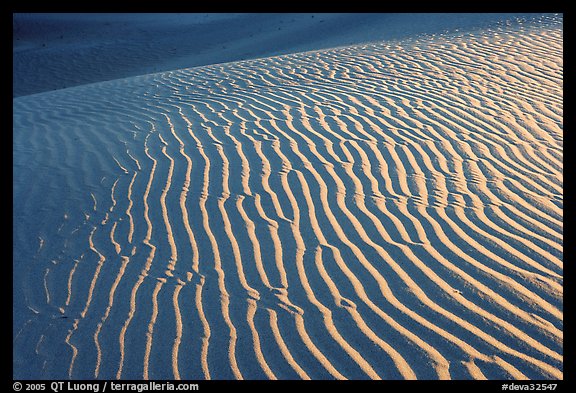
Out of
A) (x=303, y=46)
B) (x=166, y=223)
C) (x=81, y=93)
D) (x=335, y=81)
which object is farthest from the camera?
(x=303, y=46)

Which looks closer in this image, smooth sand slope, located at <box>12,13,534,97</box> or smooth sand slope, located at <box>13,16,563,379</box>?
smooth sand slope, located at <box>13,16,563,379</box>

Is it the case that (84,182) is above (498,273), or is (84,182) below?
above

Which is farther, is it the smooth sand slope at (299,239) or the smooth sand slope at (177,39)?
the smooth sand slope at (177,39)

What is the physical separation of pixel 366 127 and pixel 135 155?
8.80 ft

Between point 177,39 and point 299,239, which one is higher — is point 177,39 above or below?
below

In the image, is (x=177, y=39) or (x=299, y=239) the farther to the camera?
(x=177, y=39)

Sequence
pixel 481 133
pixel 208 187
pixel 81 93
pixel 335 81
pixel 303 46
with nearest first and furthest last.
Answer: pixel 208 187
pixel 481 133
pixel 335 81
pixel 81 93
pixel 303 46

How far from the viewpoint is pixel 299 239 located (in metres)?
4.26

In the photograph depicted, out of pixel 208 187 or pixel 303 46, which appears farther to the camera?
pixel 303 46

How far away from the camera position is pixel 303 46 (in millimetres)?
16734

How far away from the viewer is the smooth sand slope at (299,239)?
3232 mm

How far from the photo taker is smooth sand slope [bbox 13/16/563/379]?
10.6 feet

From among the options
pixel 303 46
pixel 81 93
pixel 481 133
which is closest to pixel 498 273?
pixel 481 133
